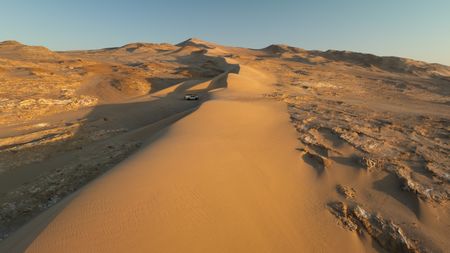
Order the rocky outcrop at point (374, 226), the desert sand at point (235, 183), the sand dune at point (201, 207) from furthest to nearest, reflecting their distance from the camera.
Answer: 1. the rocky outcrop at point (374, 226)
2. the desert sand at point (235, 183)
3. the sand dune at point (201, 207)

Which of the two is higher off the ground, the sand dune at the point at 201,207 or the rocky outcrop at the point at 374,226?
the sand dune at the point at 201,207

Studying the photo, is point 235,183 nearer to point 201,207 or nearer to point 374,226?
point 201,207

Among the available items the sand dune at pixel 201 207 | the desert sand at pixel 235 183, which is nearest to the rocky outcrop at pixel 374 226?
the desert sand at pixel 235 183

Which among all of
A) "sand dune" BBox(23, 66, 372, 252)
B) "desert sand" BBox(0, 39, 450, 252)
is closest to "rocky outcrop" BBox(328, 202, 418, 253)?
"desert sand" BBox(0, 39, 450, 252)

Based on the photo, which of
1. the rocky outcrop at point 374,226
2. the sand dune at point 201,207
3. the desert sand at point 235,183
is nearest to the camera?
Answer: the sand dune at point 201,207

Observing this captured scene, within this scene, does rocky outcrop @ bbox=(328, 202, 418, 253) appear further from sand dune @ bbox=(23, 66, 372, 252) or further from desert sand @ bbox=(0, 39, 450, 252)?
sand dune @ bbox=(23, 66, 372, 252)

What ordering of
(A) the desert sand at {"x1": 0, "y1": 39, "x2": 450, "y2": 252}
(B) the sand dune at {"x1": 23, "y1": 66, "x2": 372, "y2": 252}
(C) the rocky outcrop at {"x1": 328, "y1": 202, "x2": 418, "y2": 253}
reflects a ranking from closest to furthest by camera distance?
(B) the sand dune at {"x1": 23, "y1": 66, "x2": 372, "y2": 252} → (A) the desert sand at {"x1": 0, "y1": 39, "x2": 450, "y2": 252} → (C) the rocky outcrop at {"x1": 328, "y1": 202, "x2": 418, "y2": 253}

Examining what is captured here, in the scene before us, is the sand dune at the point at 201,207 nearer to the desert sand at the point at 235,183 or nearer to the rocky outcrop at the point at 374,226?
the desert sand at the point at 235,183

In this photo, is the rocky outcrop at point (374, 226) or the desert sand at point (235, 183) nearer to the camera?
the desert sand at point (235, 183)

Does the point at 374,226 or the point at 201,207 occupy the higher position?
the point at 201,207

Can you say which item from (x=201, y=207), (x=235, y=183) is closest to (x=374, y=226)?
(x=235, y=183)

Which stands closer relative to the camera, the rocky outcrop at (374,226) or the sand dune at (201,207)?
the sand dune at (201,207)

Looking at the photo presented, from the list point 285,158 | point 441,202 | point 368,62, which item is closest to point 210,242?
point 285,158

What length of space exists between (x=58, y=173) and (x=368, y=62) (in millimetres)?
42437
